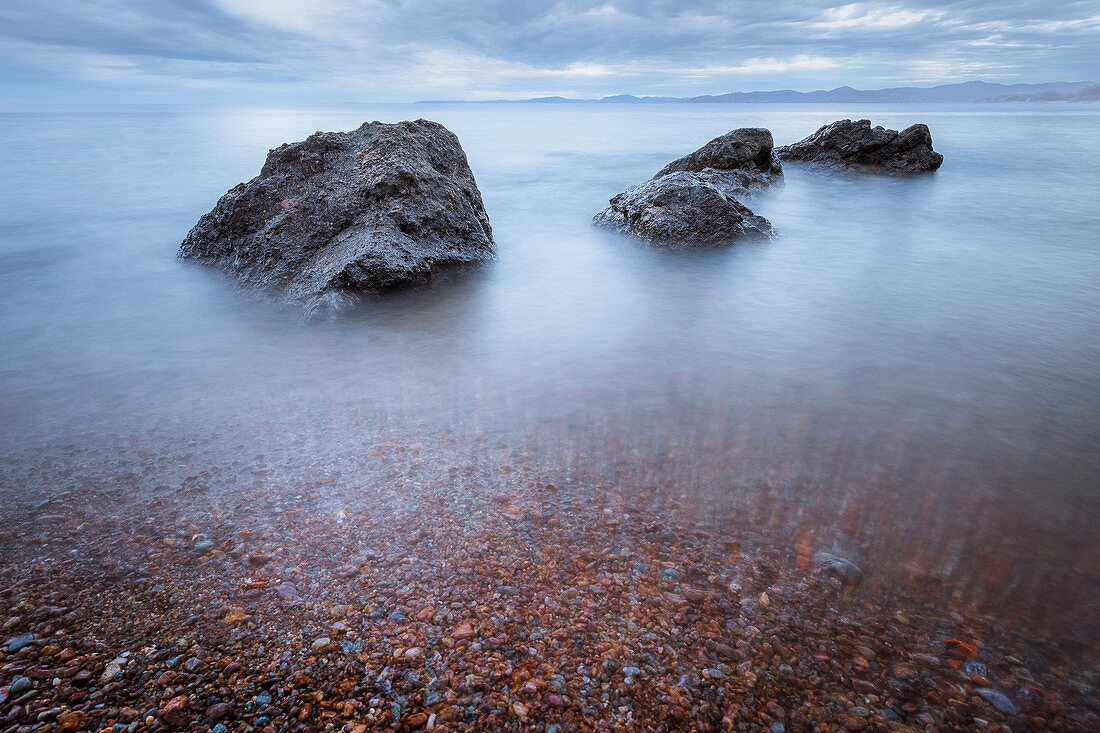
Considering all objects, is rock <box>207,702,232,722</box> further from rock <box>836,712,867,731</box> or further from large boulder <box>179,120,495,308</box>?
large boulder <box>179,120,495,308</box>

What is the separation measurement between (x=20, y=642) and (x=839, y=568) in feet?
10.4

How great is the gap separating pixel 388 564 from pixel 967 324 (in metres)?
5.68

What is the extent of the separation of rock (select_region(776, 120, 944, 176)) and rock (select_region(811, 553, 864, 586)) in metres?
17.4

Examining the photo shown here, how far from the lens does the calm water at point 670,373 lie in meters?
2.96

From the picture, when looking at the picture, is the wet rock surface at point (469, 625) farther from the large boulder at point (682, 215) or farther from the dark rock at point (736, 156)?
the dark rock at point (736, 156)

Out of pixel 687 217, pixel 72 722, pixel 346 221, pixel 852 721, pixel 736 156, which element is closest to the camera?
pixel 72 722

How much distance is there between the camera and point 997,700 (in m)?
1.86

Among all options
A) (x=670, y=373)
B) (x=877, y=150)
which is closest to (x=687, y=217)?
(x=670, y=373)

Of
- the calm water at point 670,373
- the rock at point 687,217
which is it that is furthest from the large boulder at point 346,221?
the rock at point 687,217

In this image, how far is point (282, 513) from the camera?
2709mm

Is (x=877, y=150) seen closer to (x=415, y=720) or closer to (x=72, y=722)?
(x=415, y=720)

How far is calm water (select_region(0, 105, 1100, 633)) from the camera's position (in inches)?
116

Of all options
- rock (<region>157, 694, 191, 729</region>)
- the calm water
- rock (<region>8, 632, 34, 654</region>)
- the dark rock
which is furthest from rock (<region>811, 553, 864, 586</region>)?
the dark rock

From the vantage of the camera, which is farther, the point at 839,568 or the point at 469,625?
→ the point at 839,568
